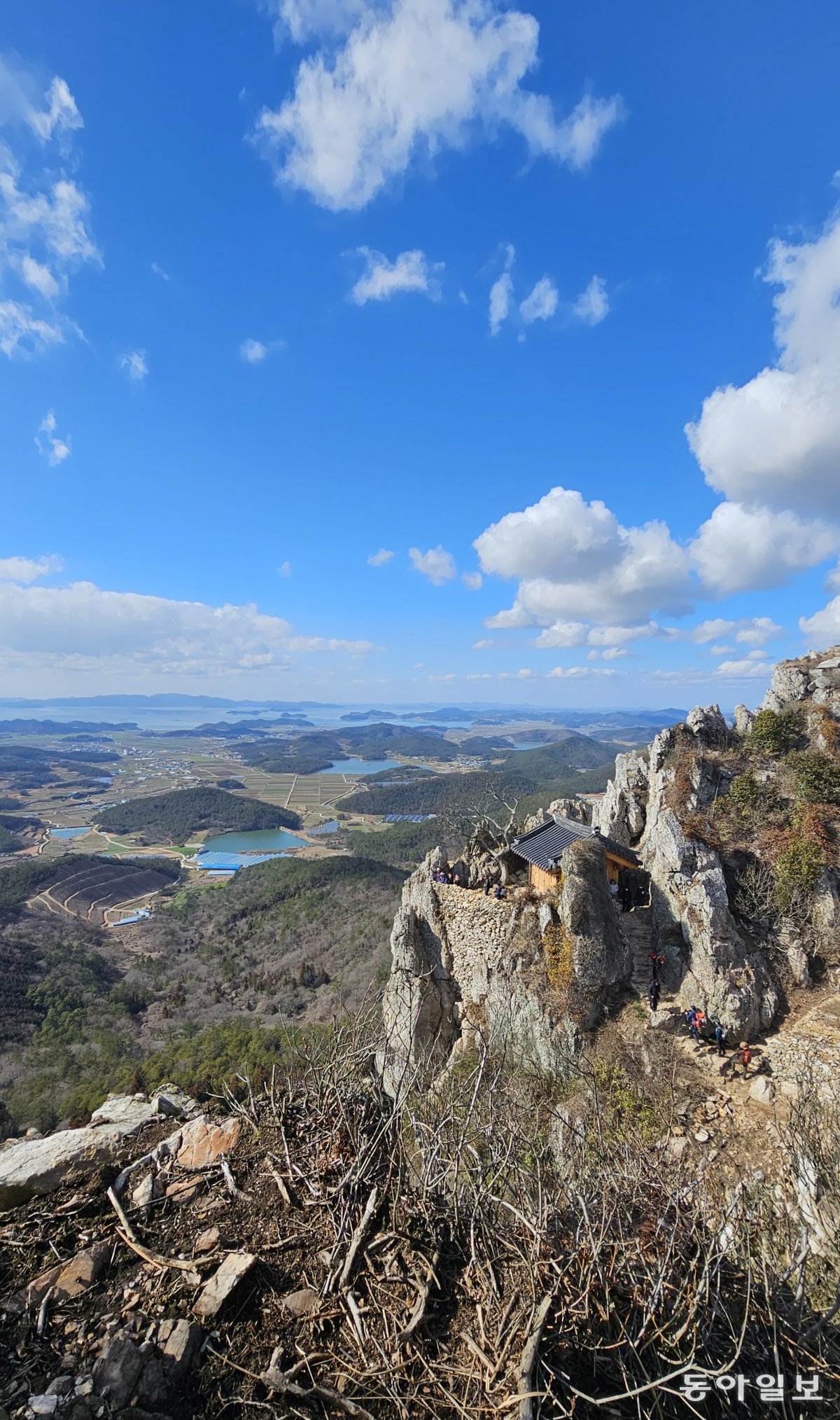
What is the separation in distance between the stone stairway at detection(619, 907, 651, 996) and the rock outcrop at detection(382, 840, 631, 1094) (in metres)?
0.39

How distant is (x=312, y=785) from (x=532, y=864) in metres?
166

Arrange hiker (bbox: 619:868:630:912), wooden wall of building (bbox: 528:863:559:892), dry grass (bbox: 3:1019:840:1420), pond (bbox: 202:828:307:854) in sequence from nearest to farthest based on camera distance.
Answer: dry grass (bbox: 3:1019:840:1420), wooden wall of building (bbox: 528:863:559:892), hiker (bbox: 619:868:630:912), pond (bbox: 202:828:307:854)

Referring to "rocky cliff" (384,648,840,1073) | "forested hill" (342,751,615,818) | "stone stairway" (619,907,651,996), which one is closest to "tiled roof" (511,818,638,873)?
"rocky cliff" (384,648,840,1073)

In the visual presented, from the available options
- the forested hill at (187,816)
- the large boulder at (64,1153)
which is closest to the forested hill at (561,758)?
the forested hill at (187,816)

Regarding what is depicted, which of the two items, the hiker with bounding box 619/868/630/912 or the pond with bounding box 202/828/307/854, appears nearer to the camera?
the hiker with bounding box 619/868/630/912

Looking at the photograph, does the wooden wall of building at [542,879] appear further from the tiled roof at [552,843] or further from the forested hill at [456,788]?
the forested hill at [456,788]

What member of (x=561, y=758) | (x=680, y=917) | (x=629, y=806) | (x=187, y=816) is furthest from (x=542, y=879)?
(x=561, y=758)

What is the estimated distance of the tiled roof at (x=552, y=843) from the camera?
48.5 ft

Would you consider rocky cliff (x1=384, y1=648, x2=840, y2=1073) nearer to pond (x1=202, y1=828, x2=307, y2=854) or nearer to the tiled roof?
the tiled roof

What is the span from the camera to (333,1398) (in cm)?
287

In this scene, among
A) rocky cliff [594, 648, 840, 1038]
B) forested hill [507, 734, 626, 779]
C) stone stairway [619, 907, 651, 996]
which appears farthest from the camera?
forested hill [507, 734, 626, 779]

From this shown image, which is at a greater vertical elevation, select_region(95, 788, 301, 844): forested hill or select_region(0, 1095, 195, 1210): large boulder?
select_region(0, 1095, 195, 1210): large boulder

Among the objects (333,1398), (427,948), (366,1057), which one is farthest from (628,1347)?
(427,948)

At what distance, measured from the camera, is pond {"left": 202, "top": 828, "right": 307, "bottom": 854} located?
10988 centimetres
